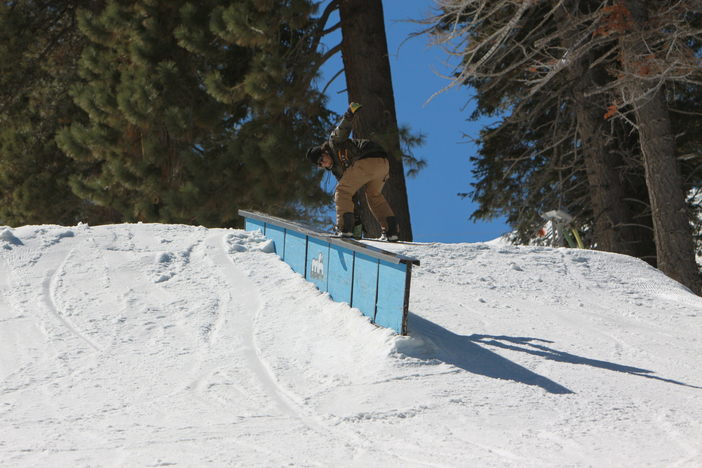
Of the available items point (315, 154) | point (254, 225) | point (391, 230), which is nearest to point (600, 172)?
point (391, 230)

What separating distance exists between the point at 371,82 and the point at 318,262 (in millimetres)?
6690

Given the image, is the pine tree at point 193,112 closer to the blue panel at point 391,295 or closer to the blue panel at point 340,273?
the blue panel at point 340,273

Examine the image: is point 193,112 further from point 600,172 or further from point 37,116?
point 600,172

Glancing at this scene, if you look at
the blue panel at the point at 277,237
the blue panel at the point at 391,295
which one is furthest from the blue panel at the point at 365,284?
the blue panel at the point at 277,237

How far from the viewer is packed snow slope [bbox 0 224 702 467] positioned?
15.0 ft

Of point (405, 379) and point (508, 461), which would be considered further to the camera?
point (405, 379)

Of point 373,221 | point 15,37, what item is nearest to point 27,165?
point 15,37

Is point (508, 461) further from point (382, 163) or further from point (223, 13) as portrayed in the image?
point (223, 13)

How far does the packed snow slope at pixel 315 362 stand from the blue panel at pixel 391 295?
0.66 ft

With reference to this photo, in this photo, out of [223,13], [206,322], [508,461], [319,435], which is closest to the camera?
[508,461]

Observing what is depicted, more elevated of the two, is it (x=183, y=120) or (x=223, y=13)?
(x=223, y=13)

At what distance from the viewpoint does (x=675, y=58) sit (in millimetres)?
11016

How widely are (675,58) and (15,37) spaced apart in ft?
43.8

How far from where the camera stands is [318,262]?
7.91 metres
